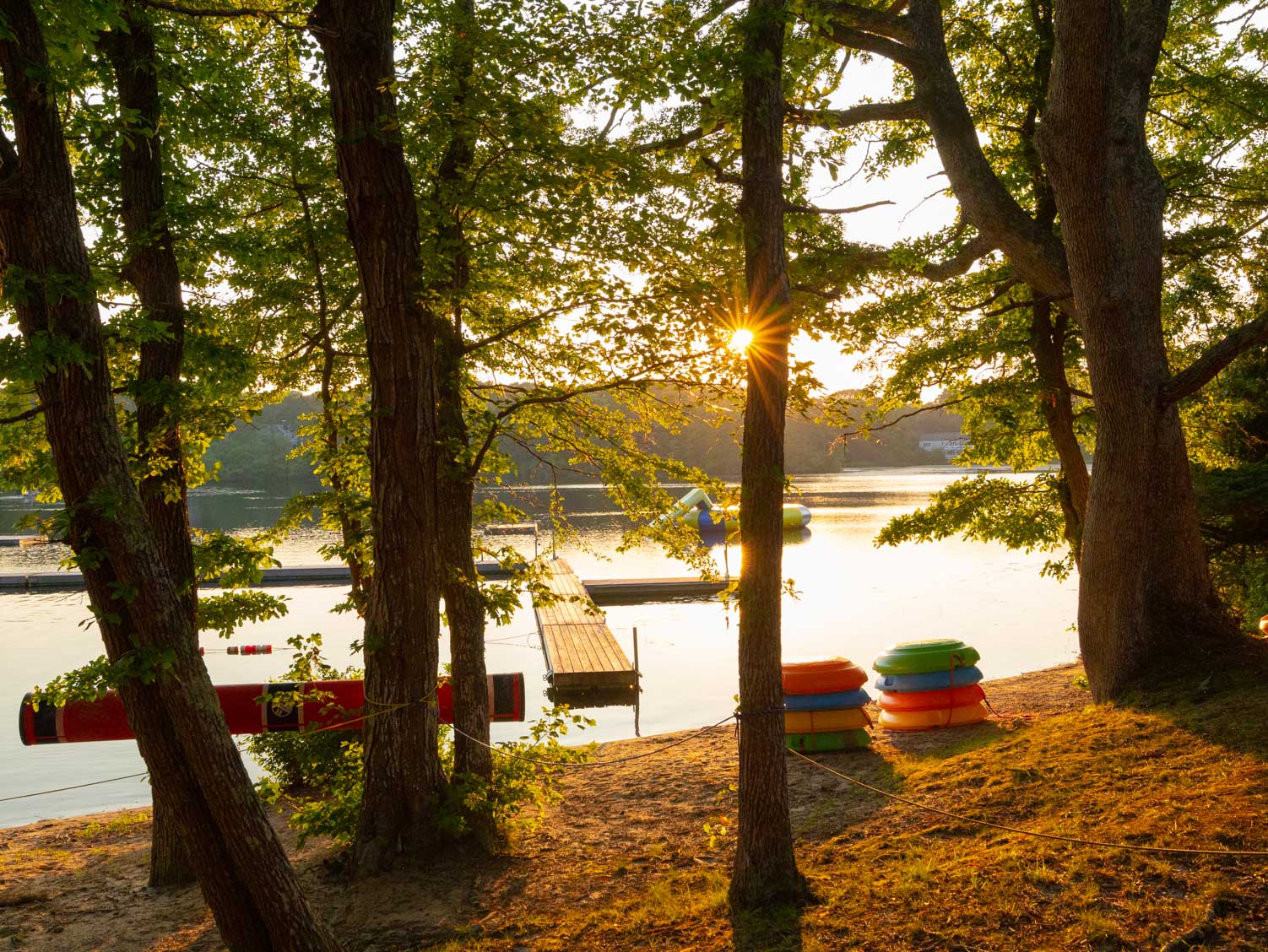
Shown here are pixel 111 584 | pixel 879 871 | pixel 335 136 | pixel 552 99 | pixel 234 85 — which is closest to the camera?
pixel 111 584

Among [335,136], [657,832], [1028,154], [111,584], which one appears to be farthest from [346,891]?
[1028,154]

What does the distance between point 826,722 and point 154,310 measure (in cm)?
762

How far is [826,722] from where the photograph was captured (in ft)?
34.5

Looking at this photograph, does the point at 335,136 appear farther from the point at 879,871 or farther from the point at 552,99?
the point at 879,871

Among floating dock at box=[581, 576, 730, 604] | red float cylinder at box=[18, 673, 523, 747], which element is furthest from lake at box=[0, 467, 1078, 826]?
red float cylinder at box=[18, 673, 523, 747]

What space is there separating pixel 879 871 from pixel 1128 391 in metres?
4.71

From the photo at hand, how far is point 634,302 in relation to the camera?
7629 mm

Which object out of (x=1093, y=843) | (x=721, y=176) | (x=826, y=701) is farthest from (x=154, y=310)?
(x=826, y=701)

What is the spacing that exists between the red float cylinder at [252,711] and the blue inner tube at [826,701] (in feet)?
10.9

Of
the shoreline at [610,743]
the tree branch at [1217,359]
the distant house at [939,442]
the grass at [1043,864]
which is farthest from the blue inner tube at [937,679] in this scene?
the distant house at [939,442]

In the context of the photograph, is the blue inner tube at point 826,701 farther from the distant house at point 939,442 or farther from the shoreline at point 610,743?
the distant house at point 939,442

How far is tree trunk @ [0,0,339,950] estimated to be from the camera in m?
4.89

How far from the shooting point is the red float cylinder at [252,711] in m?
10.1

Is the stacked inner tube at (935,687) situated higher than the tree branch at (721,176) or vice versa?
the tree branch at (721,176)
